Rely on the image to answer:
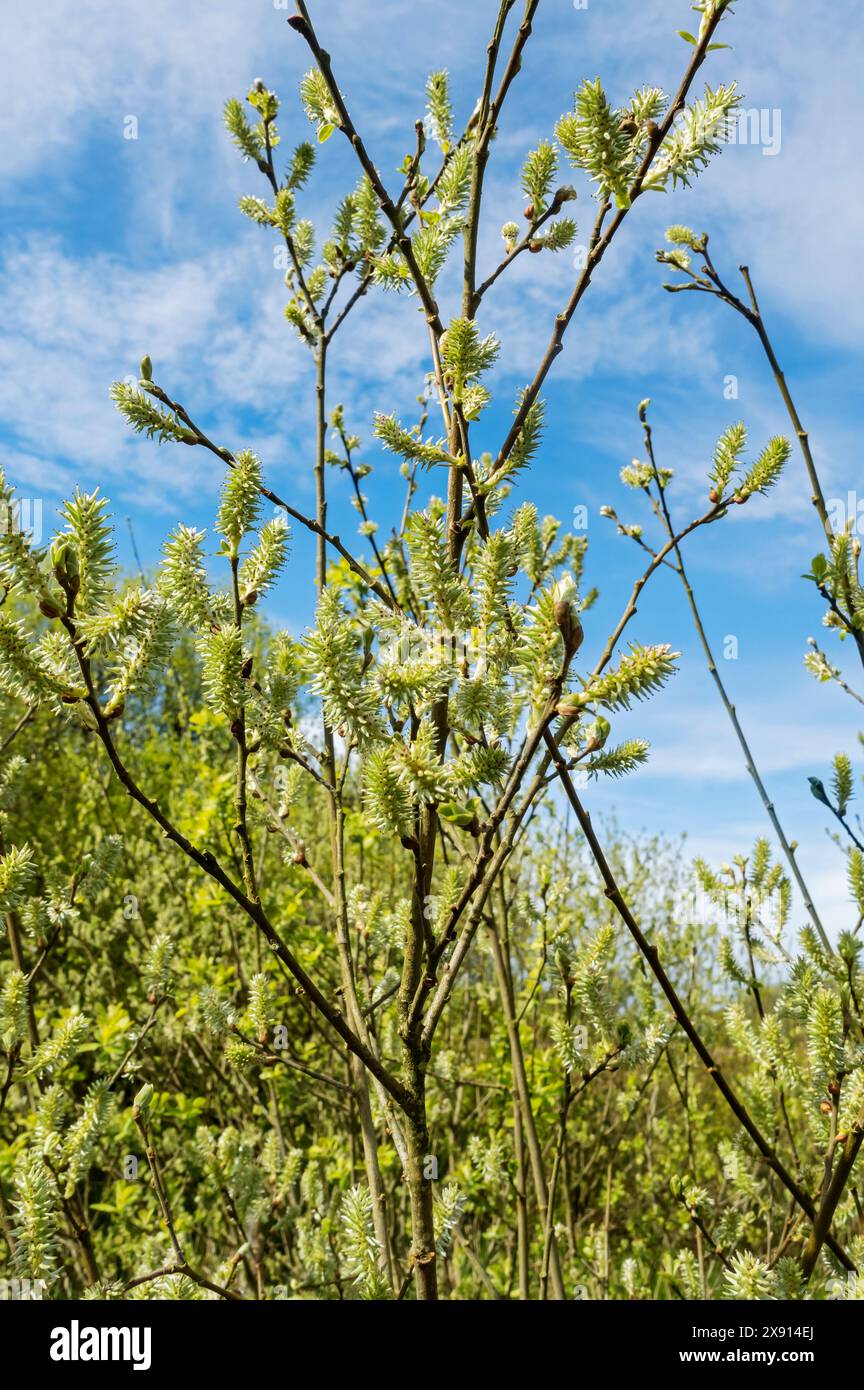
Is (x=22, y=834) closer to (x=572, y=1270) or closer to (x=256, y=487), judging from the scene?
(x=572, y=1270)

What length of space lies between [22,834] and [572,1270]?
492cm

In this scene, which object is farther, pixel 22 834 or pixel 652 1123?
pixel 22 834

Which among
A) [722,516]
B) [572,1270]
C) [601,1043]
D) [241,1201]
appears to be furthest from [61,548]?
[572,1270]

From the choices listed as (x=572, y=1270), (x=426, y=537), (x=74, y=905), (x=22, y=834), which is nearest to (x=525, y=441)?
(x=426, y=537)

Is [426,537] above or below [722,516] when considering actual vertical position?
below

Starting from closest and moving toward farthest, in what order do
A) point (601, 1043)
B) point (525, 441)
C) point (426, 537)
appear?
1. point (426, 537)
2. point (525, 441)
3. point (601, 1043)

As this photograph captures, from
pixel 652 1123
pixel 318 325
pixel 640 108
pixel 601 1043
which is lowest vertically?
pixel 652 1123

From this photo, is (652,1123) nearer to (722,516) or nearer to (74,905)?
(74,905)

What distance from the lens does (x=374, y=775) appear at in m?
1.17

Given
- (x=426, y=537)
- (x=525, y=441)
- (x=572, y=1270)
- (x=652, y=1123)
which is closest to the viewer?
(x=426, y=537)

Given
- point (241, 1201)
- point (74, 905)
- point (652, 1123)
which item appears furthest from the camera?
point (652, 1123)

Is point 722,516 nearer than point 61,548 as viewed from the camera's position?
No

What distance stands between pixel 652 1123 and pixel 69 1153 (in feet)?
14.0

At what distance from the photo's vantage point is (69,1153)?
1951 millimetres
